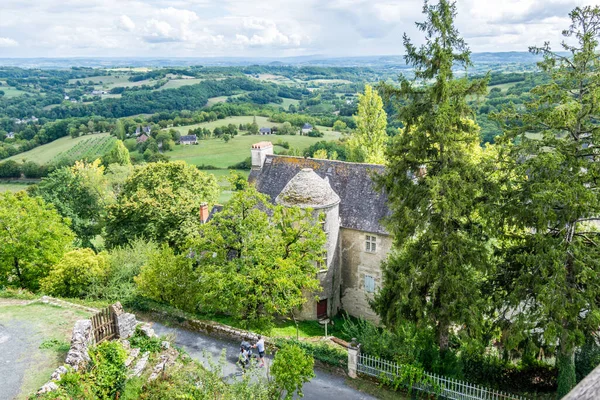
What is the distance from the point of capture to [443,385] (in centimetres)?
1842

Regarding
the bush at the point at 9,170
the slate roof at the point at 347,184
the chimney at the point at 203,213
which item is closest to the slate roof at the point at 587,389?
the slate roof at the point at 347,184

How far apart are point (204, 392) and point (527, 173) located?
52.6 feet

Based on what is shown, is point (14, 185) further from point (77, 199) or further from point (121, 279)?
point (121, 279)

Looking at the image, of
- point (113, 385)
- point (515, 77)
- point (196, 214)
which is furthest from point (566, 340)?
point (515, 77)

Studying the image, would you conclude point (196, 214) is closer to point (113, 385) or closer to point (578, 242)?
point (113, 385)

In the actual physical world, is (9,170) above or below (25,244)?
below

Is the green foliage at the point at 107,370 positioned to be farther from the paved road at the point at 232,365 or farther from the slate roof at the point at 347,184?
the slate roof at the point at 347,184

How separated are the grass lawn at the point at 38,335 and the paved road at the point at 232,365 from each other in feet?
15.9

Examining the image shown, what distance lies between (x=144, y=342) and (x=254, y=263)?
647cm

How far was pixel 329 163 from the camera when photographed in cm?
3569

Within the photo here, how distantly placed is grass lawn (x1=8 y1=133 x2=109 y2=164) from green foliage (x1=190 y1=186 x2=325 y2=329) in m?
95.5

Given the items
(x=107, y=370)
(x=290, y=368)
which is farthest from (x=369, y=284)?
(x=107, y=370)

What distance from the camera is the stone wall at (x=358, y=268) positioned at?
104ft

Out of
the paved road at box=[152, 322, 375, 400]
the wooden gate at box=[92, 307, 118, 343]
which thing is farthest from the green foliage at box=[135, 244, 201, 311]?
the wooden gate at box=[92, 307, 118, 343]
